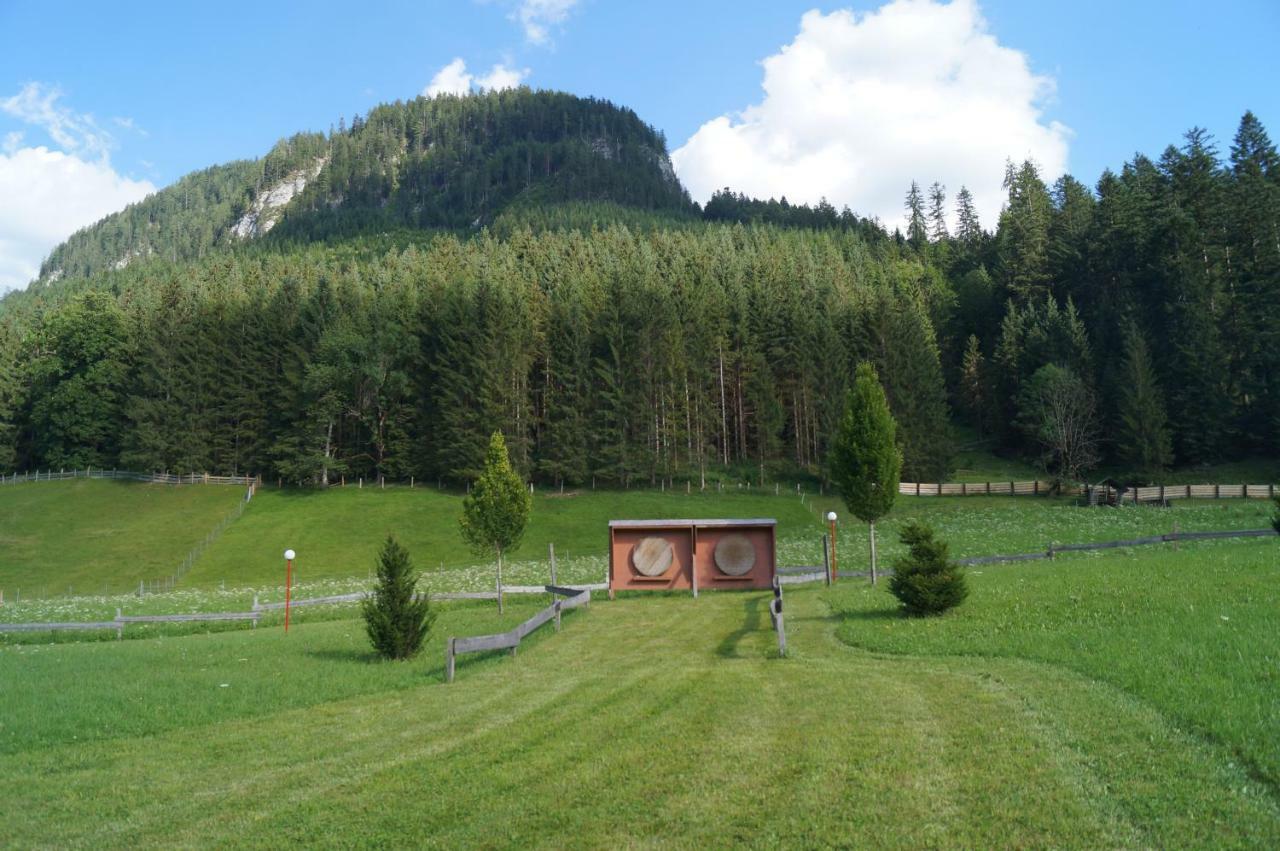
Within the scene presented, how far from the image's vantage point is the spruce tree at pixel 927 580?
57.5ft

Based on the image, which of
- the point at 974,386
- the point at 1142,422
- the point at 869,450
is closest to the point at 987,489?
the point at 1142,422

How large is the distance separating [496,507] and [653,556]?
6.33m

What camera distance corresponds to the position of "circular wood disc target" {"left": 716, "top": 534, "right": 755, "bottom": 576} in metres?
27.9

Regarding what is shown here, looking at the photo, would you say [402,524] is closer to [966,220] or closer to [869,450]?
[869,450]

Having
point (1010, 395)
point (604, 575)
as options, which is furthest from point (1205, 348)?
point (604, 575)

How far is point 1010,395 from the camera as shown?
83.9 m

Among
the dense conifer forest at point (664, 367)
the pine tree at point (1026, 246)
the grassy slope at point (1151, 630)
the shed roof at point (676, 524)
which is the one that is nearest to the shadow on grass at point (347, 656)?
the shed roof at point (676, 524)

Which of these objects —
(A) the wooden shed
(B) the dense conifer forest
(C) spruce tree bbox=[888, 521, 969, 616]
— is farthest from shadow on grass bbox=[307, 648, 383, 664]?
(B) the dense conifer forest

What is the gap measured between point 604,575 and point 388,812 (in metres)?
29.3

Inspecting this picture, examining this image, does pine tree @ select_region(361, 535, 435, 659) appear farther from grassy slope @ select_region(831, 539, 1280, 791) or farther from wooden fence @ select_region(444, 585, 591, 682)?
grassy slope @ select_region(831, 539, 1280, 791)

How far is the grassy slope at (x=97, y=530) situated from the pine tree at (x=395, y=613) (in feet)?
130

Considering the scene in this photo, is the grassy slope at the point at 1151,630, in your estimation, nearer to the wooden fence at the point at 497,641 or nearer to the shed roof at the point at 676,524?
the shed roof at the point at 676,524

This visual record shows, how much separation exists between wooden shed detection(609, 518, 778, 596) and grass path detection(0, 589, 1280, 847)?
46.4 feet

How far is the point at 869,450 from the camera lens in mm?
25969
